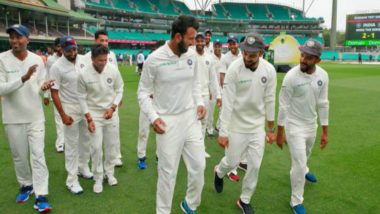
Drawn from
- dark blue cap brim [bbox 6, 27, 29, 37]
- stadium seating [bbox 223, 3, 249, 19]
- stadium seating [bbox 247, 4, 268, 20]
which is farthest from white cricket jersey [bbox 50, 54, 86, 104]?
stadium seating [bbox 247, 4, 268, 20]

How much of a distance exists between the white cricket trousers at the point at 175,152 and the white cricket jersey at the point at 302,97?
1.27m

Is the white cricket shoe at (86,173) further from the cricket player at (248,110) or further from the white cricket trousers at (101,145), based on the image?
the cricket player at (248,110)

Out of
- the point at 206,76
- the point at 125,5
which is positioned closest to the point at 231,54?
the point at 206,76

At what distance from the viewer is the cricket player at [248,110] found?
381 cm

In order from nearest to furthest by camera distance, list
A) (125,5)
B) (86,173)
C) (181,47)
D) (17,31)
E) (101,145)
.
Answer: (181,47) < (17,31) < (101,145) < (86,173) < (125,5)

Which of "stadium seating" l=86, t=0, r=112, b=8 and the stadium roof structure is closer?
the stadium roof structure

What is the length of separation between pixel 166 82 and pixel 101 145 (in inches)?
68.1

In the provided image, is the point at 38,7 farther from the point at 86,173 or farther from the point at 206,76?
the point at 86,173

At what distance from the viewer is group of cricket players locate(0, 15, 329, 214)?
3.45m

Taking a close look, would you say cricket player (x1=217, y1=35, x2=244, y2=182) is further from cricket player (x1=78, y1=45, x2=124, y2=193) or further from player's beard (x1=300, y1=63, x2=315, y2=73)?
cricket player (x1=78, y1=45, x2=124, y2=193)

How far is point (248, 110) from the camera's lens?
12.9 ft

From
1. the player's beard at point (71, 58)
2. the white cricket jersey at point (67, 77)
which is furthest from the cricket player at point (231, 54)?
the player's beard at point (71, 58)

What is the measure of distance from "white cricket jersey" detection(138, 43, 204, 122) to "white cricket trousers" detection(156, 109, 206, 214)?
119mm

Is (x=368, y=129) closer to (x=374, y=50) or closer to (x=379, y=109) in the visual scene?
(x=379, y=109)
